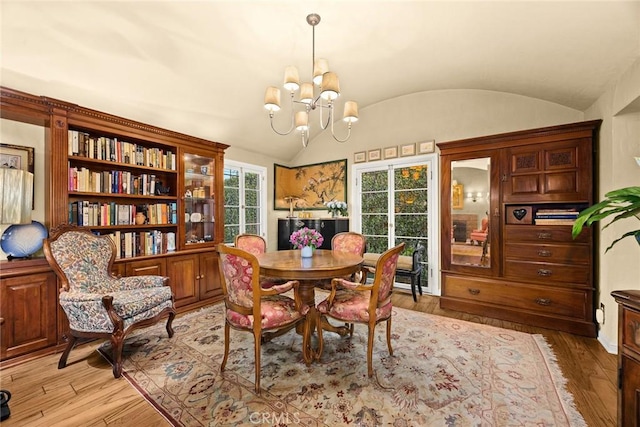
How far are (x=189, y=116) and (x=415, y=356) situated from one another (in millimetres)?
3824

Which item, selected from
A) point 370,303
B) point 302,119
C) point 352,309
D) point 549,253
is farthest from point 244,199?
point 549,253

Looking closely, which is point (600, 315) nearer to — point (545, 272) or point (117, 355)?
point (545, 272)

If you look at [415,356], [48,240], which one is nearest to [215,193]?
[48,240]

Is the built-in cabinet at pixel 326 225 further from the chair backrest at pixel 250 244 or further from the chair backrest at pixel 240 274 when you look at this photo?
the chair backrest at pixel 240 274

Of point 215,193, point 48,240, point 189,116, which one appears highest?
point 189,116

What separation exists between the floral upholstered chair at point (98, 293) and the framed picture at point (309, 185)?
2977mm

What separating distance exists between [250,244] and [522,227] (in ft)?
10.3

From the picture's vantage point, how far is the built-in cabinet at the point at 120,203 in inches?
89.4

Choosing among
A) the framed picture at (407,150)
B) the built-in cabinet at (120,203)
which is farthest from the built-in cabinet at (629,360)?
the built-in cabinet at (120,203)

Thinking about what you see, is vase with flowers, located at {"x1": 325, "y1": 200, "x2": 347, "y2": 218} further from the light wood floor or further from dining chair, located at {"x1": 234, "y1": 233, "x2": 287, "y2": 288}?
the light wood floor

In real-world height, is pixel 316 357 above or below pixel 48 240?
below

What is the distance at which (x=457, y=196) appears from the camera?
3.40m

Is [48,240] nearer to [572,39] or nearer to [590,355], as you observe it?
[572,39]

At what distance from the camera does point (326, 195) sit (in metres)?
5.07
